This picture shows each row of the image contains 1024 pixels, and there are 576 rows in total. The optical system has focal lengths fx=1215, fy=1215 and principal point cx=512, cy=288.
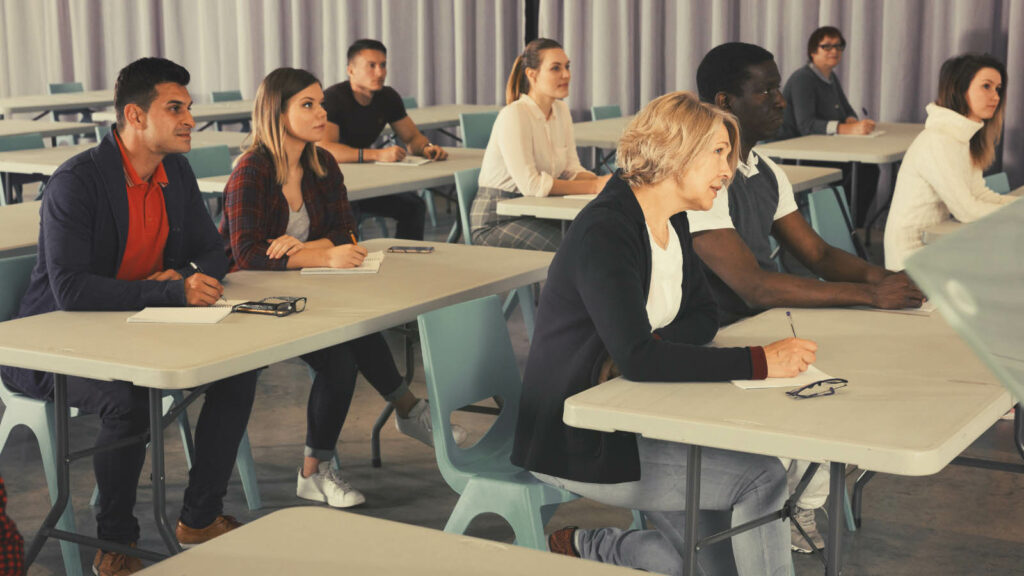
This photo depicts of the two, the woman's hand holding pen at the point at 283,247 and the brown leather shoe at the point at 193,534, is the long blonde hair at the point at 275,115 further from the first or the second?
the brown leather shoe at the point at 193,534

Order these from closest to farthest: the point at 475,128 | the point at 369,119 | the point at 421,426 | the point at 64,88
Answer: the point at 421,426, the point at 369,119, the point at 475,128, the point at 64,88

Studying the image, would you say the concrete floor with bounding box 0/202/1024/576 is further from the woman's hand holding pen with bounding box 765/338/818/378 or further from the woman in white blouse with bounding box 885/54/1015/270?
the woman's hand holding pen with bounding box 765/338/818/378

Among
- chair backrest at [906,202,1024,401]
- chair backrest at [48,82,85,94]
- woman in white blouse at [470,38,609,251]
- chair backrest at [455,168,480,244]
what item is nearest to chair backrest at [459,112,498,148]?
woman in white blouse at [470,38,609,251]

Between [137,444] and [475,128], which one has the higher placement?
[475,128]

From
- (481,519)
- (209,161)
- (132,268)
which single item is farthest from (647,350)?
(209,161)

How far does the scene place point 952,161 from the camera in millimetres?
3938

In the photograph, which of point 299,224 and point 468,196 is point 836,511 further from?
point 468,196

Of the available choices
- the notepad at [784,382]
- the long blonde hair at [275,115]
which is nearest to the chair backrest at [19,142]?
the long blonde hair at [275,115]

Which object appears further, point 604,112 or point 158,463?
point 604,112

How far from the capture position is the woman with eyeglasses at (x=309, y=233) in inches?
128

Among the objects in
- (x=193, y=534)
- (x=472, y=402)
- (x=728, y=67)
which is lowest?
(x=193, y=534)

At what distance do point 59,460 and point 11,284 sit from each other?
0.57 meters

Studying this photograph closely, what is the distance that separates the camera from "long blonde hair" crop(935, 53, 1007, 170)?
4.10m

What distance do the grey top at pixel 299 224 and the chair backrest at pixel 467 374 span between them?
1065 millimetres
